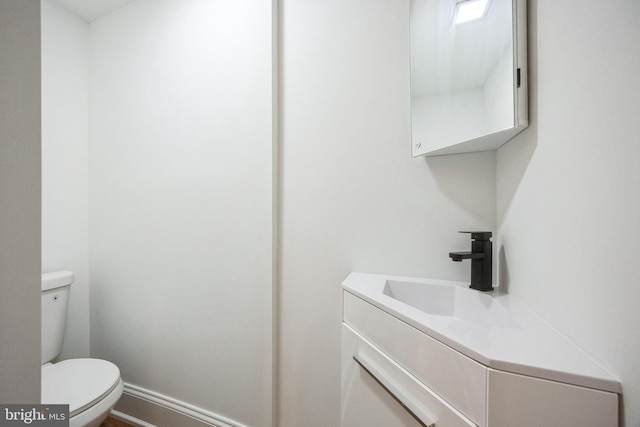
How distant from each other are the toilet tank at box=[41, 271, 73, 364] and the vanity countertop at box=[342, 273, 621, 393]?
1.63m

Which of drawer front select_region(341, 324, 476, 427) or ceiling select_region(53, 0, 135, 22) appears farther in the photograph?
ceiling select_region(53, 0, 135, 22)

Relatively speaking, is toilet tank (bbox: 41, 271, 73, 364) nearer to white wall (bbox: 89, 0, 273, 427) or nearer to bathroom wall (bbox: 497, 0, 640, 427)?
white wall (bbox: 89, 0, 273, 427)

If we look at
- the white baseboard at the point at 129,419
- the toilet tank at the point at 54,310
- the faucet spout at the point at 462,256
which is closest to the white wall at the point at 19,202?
the faucet spout at the point at 462,256

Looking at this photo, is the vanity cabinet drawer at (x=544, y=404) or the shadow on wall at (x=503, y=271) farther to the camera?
the shadow on wall at (x=503, y=271)

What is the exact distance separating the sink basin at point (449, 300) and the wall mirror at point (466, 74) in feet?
1.61

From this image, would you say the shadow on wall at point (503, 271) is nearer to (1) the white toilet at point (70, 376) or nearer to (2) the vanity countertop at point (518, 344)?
(2) the vanity countertop at point (518, 344)

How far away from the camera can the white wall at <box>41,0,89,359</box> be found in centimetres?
137

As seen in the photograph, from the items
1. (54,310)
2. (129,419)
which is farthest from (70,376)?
(129,419)

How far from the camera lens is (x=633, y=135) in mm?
353

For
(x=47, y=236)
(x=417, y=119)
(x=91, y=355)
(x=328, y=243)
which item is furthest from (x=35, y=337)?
(x=91, y=355)

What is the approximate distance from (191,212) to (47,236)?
2.91 feet

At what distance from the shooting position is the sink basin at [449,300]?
0.72 metres

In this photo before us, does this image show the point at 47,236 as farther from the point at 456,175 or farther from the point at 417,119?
the point at 456,175

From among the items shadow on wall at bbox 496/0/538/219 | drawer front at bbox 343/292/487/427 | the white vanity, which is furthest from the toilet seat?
shadow on wall at bbox 496/0/538/219
